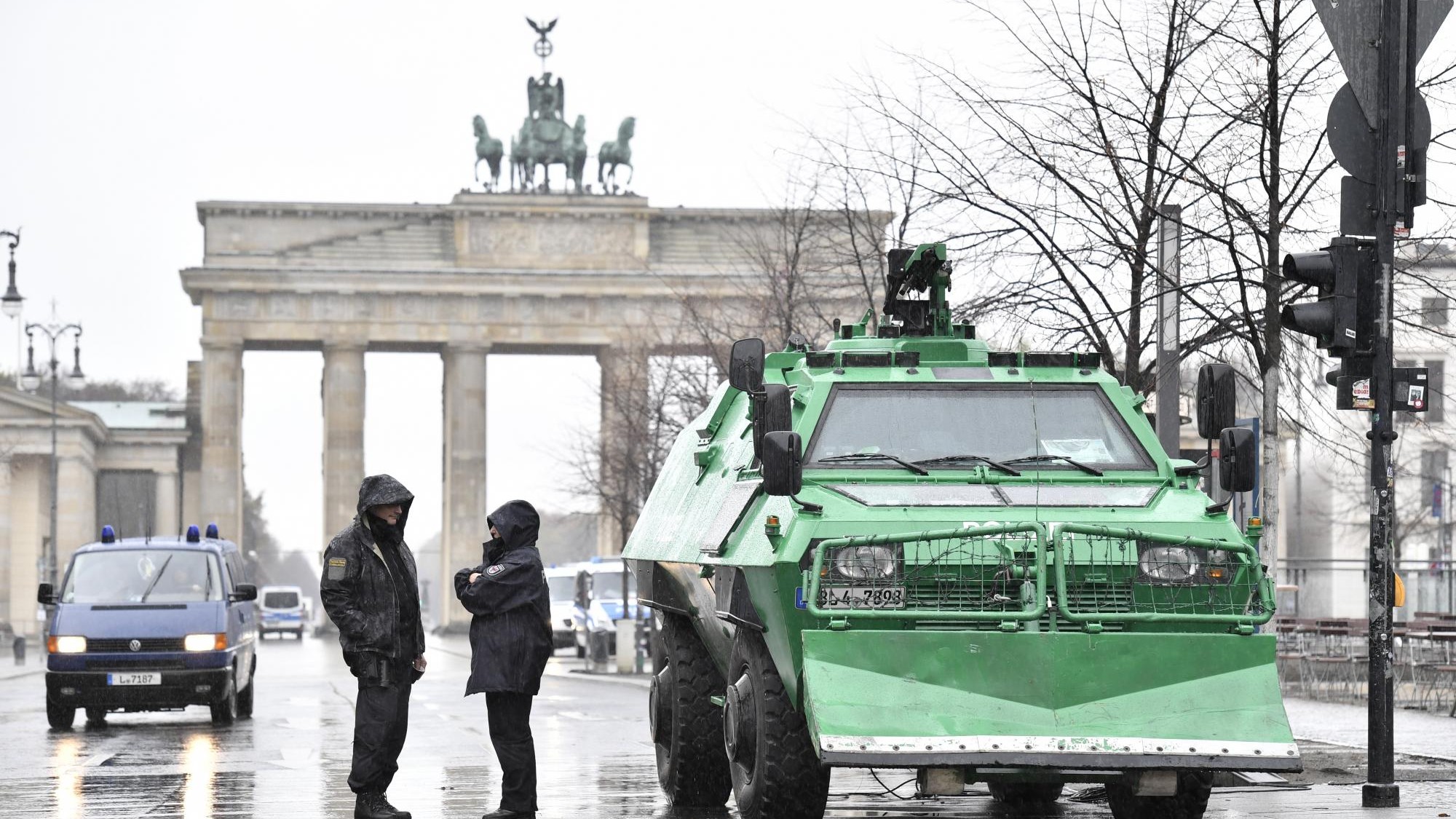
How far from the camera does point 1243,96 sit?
1720 centimetres

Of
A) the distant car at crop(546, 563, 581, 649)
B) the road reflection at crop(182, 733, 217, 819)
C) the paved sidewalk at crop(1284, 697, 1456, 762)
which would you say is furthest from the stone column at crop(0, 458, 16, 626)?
the paved sidewalk at crop(1284, 697, 1456, 762)

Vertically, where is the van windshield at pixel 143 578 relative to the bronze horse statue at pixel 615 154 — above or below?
below

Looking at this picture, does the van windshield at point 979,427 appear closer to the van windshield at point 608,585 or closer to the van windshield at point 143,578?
the van windshield at point 143,578

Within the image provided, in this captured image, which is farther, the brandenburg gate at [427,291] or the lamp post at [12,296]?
the brandenburg gate at [427,291]

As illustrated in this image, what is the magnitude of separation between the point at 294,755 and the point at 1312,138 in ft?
30.5

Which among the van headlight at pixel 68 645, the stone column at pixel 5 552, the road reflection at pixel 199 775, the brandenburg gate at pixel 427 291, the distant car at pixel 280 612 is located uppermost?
the brandenburg gate at pixel 427 291

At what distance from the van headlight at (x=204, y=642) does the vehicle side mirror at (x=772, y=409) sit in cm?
1306

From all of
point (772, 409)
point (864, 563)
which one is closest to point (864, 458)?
point (772, 409)

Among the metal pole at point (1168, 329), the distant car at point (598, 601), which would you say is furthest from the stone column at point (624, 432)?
the metal pole at point (1168, 329)

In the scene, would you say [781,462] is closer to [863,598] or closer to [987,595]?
[863,598]

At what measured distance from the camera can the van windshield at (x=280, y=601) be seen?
3420 inches

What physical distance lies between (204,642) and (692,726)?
10899mm

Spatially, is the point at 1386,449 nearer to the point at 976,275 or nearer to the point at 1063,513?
the point at 1063,513

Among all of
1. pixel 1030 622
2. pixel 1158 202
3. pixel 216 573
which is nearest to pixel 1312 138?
pixel 1158 202
